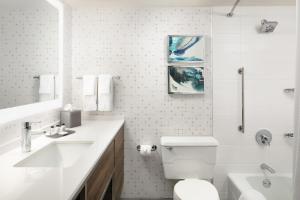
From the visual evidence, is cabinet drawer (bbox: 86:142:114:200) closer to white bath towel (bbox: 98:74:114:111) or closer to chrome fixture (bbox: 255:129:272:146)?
white bath towel (bbox: 98:74:114:111)

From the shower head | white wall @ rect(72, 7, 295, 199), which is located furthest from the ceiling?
the shower head

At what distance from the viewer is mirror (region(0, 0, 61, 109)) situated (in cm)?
148

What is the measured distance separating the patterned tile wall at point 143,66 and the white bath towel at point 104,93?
14 centimetres

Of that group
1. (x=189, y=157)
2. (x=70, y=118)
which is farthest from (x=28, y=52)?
(x=189, y=157)

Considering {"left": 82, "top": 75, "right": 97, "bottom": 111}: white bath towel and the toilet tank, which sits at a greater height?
{"left": 82, "top": 75, "right": 97, "bottom": 111}: white bath towel

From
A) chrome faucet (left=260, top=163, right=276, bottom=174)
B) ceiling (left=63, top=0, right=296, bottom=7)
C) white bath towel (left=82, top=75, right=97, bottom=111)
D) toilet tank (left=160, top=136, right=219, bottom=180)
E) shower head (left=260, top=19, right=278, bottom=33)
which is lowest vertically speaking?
chrome faucet (left=260, top=163, right=276, bottom=174)

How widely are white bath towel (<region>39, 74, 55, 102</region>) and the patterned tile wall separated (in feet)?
1.43

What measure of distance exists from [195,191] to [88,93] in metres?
1.34

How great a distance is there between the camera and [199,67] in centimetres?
243

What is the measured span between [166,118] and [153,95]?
0.91 ft

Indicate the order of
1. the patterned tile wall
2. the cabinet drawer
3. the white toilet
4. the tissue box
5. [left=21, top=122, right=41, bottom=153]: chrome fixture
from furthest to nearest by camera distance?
the patterned tile wall → the white toilet → the tissue box → [left=21, top=122, right=41, bottom=153]: chrome fixture → the cabinet drawer

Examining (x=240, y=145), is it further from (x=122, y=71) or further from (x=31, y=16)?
(x=31, y=16)

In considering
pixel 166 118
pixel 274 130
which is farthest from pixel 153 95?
pixel 274 130

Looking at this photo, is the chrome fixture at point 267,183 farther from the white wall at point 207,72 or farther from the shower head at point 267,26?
the shower head at point 267,26
